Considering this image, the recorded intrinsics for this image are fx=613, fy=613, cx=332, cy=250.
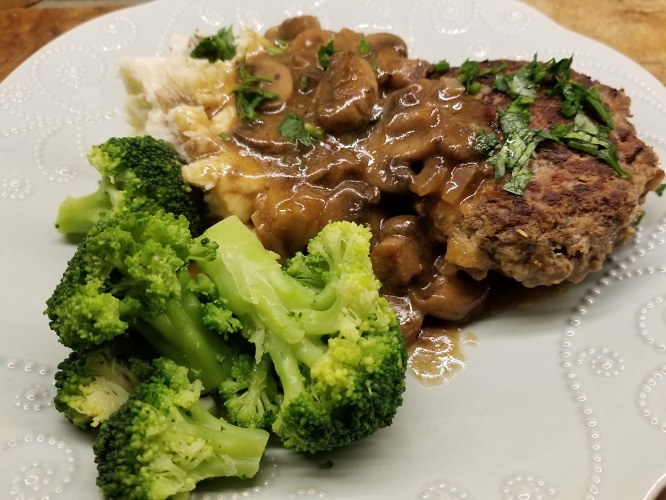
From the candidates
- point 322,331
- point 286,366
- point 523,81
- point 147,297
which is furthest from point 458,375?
point 523,81

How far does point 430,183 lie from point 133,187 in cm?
163

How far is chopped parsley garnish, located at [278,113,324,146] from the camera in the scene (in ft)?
12.0

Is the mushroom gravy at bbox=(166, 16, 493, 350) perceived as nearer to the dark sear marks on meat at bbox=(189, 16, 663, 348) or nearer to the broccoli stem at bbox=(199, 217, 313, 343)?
the dark sear marks on meat at bbox=(189, 16, 663, 348)

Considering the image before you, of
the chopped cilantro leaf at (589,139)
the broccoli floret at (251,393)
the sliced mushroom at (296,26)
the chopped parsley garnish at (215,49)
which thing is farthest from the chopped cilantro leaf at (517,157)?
the chopped parsley garnish at (215,49)

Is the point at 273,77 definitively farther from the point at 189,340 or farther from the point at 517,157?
the point at 189,340

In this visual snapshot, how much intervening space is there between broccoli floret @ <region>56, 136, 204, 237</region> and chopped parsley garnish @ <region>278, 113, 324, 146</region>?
0.66 metres

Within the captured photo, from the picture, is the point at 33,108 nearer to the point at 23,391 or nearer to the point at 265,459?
the point at 23,391

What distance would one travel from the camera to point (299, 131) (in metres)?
3.70

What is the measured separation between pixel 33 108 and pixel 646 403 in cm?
414

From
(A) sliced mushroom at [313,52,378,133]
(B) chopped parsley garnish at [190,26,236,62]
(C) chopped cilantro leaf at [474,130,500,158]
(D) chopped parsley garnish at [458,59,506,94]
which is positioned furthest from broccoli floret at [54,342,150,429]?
(D) chopped parsley garnish at [458,59,506,94]

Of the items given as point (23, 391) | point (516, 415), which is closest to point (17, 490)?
point (23, 391)

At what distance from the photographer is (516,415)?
9.77ft

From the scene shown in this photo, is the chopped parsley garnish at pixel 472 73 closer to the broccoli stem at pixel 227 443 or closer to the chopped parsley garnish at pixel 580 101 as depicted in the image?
the chopped parsley garnish at pixel 580 101

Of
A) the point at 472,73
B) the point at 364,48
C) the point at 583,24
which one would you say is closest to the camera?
the point at 472,73
